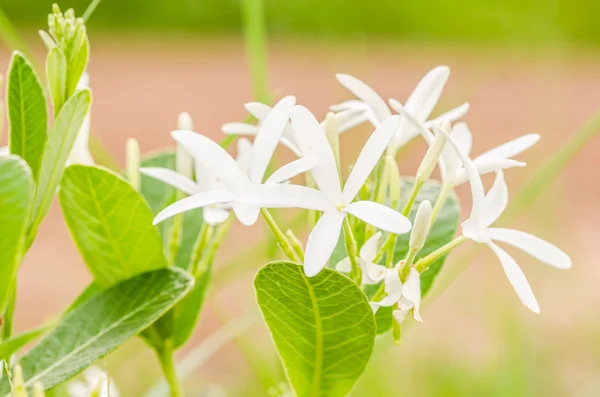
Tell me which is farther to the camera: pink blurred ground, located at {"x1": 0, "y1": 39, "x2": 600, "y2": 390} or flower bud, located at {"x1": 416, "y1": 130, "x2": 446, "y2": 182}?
pink blurred ground, located at {"x1": 0, "y1": 39, "x2": 600, "y2": 390}

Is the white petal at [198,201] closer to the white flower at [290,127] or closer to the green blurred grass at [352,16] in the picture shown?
the white flower at [290,127]

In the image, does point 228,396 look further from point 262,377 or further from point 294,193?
point 294,193

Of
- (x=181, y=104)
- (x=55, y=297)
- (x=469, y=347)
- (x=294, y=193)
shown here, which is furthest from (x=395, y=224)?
(x=181, y=104)

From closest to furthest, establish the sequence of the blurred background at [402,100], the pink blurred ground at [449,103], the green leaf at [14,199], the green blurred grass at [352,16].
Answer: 1. the green leaf at [14,199]
2. the blurred background at [402,100]
3. the pink blurred ground at [449,103]
4. the green blurred grass at [352,16]

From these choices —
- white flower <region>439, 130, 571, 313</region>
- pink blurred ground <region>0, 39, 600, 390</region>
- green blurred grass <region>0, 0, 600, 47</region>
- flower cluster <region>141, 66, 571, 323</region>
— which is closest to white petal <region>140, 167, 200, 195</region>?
flower cluster <region>141, 66, 571, 323</region>

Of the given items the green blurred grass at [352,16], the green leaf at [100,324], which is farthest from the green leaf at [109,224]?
the green blurred grass at [352,16]

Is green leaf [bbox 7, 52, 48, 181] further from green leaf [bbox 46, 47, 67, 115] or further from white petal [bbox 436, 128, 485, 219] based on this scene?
white petal [bbox 436, 128, 485, 219]

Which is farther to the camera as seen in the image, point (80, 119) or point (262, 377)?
point (262, 377)
